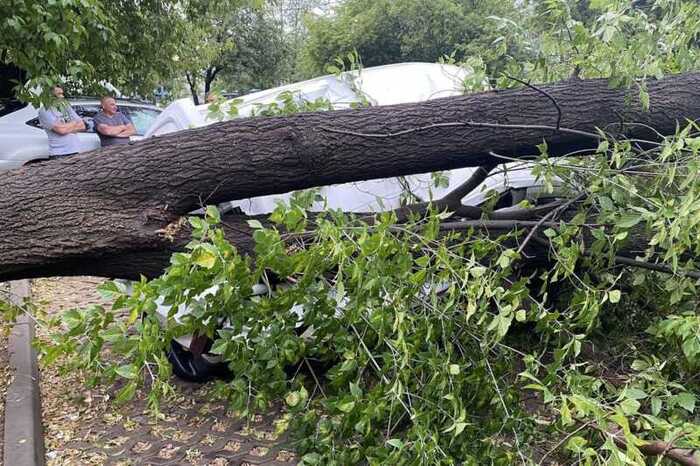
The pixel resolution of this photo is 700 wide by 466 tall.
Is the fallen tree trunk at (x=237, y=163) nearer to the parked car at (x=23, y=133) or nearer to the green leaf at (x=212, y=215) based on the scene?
the green leaf at (x=212, y=215)

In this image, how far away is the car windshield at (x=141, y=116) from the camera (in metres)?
9.55

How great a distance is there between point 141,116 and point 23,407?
7.16 m

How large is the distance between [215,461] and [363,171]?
170 cm

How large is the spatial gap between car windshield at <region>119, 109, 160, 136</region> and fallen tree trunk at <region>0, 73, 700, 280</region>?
283 inches

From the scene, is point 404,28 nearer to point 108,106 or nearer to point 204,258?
point 108,106

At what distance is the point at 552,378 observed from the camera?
2209 millimetres

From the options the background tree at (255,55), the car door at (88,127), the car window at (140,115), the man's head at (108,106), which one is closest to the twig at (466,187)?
the man's head at (108,106)

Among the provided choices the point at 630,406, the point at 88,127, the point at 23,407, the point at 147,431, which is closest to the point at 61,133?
the point at 88,127

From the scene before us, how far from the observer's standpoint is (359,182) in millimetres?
3684

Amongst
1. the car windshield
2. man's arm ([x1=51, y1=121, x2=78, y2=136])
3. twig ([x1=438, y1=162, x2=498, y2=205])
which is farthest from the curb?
the car windshield

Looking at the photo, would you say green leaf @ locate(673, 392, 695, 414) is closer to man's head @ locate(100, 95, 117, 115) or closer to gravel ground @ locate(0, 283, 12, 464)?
gravel ground @ locate(0, 283, 12, 464)

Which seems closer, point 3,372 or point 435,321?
point 435,321

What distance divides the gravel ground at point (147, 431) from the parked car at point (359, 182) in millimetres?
319

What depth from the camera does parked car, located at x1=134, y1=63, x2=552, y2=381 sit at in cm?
363
